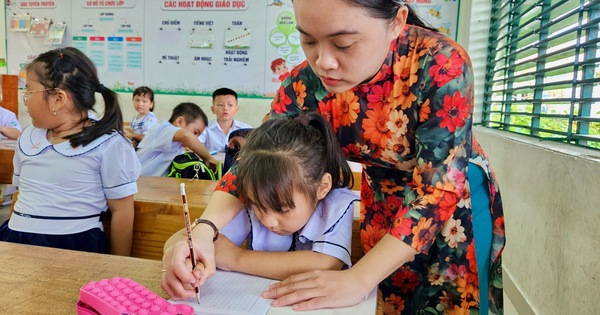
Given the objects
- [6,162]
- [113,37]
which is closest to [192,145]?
[6,162]

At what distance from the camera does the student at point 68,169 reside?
1.44 meters

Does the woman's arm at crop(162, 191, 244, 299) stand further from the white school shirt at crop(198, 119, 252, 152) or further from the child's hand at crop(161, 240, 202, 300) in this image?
the white school shirt at crop(198, 119, 252, 152)

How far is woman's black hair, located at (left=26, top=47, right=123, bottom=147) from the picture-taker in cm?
148

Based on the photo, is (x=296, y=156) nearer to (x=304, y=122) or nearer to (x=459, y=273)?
(x=304, y=122)

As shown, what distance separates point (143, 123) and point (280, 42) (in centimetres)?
149

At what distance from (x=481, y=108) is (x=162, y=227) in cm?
262

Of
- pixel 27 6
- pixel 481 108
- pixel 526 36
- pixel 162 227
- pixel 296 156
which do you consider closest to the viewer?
pixel 296 156

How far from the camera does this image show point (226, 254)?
0.91 meters

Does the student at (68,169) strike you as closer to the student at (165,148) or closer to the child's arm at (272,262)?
the child's arm at (272,262)

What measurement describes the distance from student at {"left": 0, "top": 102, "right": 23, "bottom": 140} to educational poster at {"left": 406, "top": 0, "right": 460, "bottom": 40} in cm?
326

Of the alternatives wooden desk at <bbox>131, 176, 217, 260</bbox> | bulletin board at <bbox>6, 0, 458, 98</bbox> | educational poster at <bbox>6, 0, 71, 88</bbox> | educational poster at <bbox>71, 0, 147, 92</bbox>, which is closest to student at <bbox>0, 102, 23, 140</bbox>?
bulletin board at <bbox>6, 0, 458, 98</bbox>

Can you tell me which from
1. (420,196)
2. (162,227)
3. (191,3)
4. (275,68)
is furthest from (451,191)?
(191,3)

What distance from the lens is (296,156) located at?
37.7 inches

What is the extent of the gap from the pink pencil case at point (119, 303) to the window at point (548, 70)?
1.28 metres
